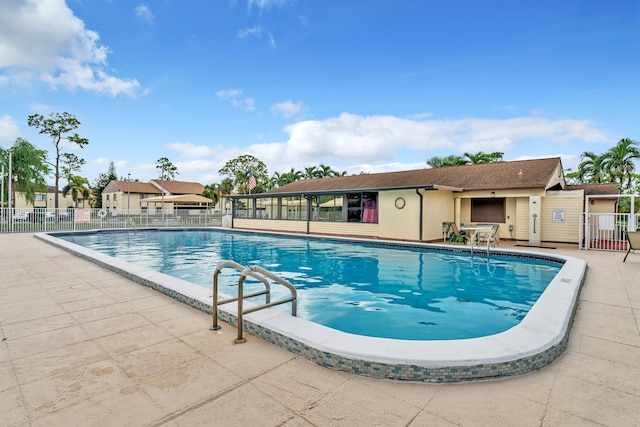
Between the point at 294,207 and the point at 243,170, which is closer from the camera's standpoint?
the point at 294,207

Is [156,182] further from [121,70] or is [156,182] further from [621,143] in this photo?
[621,143]

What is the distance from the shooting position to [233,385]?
2.42 m

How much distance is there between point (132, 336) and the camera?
11.0 ft

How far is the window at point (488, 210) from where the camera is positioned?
14.4 meters

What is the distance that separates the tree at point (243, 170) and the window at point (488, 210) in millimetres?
28458

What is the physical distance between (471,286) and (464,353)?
4.77m

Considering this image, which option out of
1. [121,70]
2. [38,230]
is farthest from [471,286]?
[38,230]

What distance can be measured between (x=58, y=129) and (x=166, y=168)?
15580 mm

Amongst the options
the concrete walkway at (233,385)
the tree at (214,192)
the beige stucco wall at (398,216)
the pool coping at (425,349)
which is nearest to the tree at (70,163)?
the tree at (214,192)

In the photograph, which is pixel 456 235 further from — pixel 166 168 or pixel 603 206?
pixel 166 168

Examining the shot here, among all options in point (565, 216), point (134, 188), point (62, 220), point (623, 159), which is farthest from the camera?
point (134, 188)

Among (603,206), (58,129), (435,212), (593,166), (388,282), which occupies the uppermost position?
(58,129)

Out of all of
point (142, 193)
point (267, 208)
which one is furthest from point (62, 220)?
point (142, 193)

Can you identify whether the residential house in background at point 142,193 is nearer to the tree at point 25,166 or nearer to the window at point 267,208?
the tree at point 25,166
